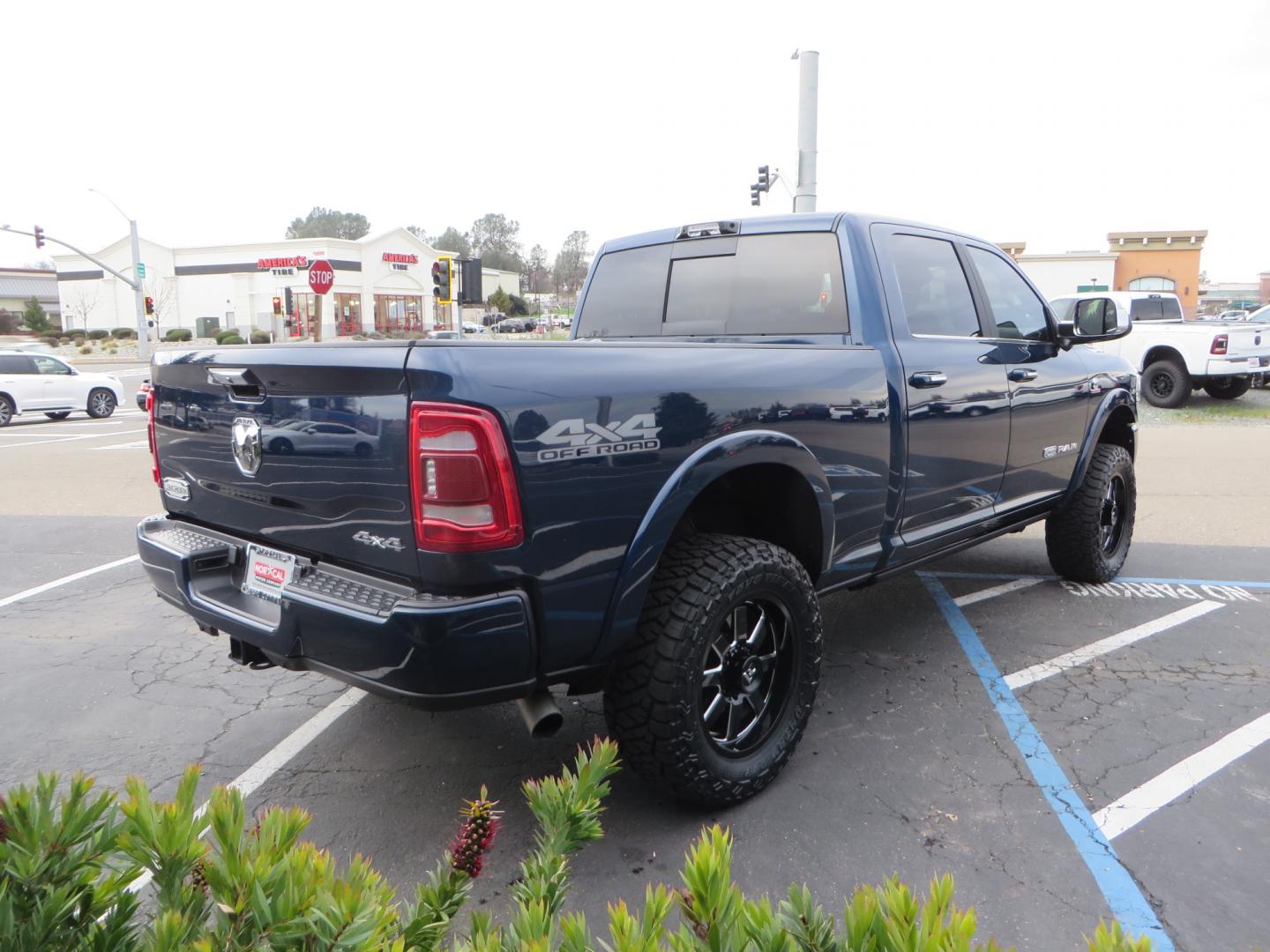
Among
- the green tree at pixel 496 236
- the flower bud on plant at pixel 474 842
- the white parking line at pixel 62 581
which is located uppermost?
the green tree at pixel 496 236

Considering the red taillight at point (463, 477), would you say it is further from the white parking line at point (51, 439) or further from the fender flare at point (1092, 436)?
the white parking line at point (51, 439)

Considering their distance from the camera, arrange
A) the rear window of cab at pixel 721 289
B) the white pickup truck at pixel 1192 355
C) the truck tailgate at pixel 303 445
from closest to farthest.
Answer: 1. the truck tailgate at pixel 303 445
2. the rear window of cab at pixel 721 289
3. the white pickup truck at pixel 1192 355

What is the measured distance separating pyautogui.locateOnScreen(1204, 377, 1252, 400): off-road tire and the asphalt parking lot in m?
11.9

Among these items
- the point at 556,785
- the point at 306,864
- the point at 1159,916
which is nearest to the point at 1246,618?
the point at 1159,916

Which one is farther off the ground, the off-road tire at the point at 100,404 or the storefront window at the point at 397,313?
the storefront window at the point at 397,313

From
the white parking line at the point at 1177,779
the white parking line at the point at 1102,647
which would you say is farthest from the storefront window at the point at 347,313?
the white parking line at the point at 1177,779

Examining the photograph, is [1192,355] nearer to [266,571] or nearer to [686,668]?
[686,668]

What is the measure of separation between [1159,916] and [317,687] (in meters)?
3.32

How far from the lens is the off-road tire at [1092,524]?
5277 millimetres

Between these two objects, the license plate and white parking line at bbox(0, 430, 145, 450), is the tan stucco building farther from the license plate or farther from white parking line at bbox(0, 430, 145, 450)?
the license plate

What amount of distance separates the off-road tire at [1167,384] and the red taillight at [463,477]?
15.9 meters

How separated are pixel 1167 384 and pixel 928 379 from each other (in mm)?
14234

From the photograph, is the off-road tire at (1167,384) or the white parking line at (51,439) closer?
the white parking line at (51,439)

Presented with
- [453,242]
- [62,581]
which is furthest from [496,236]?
[62,581]
